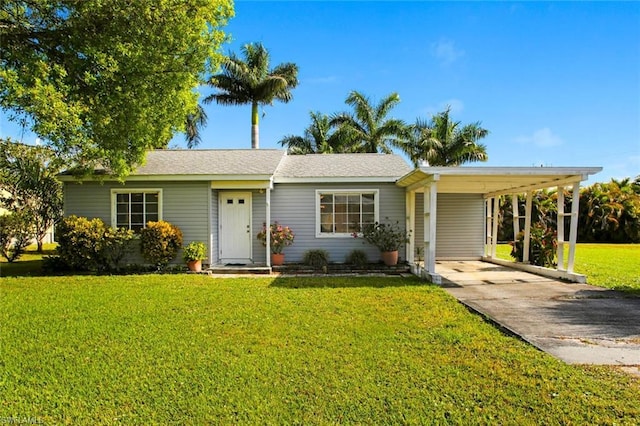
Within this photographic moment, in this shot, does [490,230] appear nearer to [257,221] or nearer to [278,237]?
[278,237]

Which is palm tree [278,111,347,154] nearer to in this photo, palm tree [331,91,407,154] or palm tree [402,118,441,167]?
palm tree [331,91,407,154]

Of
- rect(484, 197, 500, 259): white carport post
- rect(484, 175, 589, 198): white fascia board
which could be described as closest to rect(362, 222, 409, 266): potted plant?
rect(484, 175, 589, 198): white fascia board

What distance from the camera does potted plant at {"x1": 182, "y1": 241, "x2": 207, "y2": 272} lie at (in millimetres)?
10523

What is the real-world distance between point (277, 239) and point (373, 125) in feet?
56.0

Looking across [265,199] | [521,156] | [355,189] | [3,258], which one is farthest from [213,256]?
[521,156]

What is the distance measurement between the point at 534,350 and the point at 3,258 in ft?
56.1

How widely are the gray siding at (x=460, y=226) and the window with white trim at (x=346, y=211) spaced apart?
3075mm

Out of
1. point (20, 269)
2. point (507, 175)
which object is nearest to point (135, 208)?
point (20, 269)

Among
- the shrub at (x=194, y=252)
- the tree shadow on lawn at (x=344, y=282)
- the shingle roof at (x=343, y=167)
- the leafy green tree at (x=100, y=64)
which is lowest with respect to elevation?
the tree shadow on lawn at (x=344, y=282)

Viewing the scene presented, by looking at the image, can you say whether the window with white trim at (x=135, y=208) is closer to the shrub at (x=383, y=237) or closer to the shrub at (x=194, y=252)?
the shrub at (x=194, y=252)

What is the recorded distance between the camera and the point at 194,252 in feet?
34.6

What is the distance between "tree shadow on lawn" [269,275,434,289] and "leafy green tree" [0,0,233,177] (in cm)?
559

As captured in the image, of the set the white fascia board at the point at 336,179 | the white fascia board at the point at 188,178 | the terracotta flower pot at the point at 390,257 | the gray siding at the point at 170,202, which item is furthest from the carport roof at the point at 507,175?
the gray siding at the point at 170,202

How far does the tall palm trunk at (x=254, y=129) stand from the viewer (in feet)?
78.4
